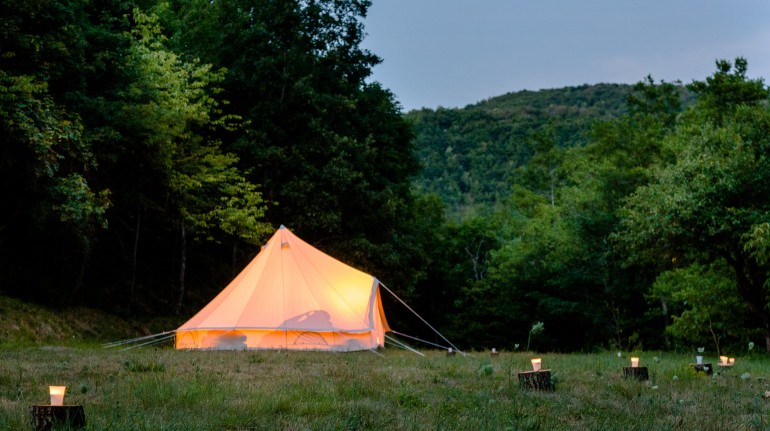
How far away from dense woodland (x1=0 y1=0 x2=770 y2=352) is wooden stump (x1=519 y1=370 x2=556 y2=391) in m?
0.92

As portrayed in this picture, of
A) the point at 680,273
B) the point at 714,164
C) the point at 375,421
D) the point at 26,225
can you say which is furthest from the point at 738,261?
the point at 26,225

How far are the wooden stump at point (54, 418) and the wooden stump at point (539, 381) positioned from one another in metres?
3.76

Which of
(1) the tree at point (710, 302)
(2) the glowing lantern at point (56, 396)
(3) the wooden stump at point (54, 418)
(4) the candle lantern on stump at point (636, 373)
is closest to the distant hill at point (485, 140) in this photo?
(1) the tree at point (710, 302)

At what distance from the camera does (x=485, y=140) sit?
186 ft

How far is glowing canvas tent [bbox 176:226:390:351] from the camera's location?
1303 centimetres

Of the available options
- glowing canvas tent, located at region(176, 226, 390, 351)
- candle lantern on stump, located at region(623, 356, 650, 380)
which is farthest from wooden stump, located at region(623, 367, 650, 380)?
glowing canvas tent, located at region(176, 226, 390, 351)

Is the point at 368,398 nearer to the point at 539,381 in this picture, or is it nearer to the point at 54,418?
the point at 539,381

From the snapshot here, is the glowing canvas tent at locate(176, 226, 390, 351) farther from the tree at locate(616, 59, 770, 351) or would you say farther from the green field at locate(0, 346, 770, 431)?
the tree at locate(616, 59, 770, 351)

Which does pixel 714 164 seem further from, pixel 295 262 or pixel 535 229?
pixel 535 229

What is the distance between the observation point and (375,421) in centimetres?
407

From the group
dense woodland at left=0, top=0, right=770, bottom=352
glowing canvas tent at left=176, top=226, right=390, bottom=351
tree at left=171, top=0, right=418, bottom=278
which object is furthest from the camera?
tree at left=171, top=0, right=418, bottom=278

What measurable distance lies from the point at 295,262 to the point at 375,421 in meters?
10.3

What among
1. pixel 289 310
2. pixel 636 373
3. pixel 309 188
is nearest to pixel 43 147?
pixel 289 310

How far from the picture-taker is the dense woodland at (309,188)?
14.5 meters
